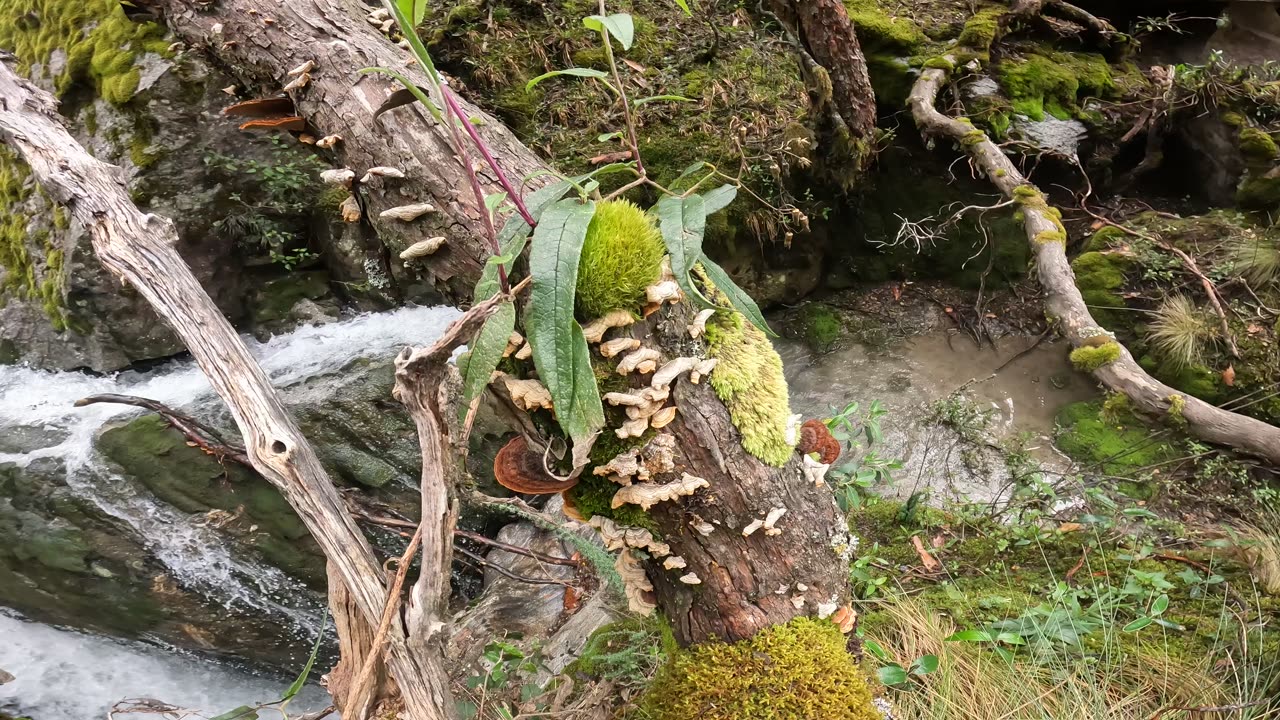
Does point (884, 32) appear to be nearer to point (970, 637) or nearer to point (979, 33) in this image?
point (979, 33)

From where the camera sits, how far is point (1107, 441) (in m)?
3.71

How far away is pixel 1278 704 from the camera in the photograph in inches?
70.5

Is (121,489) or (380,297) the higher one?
(380,297)

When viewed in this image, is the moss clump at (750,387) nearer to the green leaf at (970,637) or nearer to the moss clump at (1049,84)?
the green leaf at (970,637)

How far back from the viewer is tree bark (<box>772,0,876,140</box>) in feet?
10.2

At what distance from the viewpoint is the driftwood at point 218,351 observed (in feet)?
4.21

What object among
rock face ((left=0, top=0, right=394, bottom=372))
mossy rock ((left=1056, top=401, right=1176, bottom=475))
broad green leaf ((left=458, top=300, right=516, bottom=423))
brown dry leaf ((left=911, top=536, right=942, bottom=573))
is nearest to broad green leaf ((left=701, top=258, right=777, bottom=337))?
broad green leaf ((left=458, top=300, right=516, bottom=423))

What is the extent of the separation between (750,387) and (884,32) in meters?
3.80

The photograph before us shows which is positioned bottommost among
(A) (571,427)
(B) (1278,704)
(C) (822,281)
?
(C) (822,281)

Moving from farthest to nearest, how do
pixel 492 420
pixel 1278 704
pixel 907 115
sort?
pixel 907 115, pixel 492 420, pixel 1278 704

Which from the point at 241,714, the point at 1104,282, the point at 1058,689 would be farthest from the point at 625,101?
the point at 1104,282

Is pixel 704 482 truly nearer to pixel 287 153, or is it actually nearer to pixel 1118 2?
pixel 287 153

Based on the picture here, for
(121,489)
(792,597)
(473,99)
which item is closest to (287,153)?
(473,99)

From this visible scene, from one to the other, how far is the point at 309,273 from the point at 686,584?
368 centimetres
